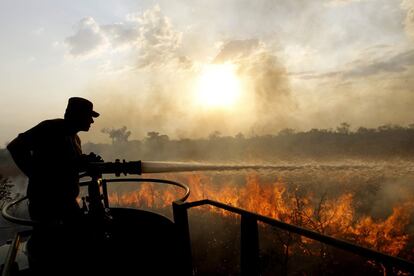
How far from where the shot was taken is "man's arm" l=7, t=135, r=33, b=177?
121 inches

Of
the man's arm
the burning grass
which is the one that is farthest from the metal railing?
the burning grass

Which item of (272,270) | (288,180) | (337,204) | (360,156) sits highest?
(360,156)

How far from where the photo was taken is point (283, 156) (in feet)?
210

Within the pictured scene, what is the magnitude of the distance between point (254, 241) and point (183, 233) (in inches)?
38.9

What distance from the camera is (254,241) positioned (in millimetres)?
2881

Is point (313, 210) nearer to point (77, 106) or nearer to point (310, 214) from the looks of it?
point (310, 214)

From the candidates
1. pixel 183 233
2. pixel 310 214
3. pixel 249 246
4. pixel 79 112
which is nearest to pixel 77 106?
pixel 79 112

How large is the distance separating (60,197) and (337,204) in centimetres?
6100

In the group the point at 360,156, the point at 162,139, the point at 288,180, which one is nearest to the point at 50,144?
the point at 288,180

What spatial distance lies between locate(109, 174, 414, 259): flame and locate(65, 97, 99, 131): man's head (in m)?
40.0

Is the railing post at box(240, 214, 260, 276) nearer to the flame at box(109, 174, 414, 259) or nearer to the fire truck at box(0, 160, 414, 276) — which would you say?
the fire truck at box(0, 160, 414, 276)

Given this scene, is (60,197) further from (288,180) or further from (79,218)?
(288,180)

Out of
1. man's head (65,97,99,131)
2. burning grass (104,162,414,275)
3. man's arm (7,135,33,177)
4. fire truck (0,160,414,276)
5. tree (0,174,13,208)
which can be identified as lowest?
burning grass (104,162,414,275)

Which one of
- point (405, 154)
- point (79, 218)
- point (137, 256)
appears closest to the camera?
Answer: point (79, 218)
